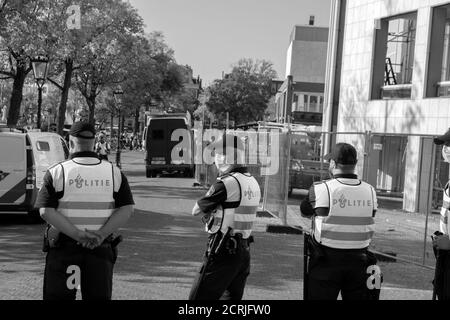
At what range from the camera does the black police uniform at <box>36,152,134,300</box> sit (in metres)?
4.49

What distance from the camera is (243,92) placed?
68.7 metres

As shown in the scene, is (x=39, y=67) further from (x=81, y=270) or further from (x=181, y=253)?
(x=81, y=270)

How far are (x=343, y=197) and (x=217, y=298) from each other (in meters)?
1.24

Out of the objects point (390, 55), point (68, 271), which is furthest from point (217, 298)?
point (390, 55)

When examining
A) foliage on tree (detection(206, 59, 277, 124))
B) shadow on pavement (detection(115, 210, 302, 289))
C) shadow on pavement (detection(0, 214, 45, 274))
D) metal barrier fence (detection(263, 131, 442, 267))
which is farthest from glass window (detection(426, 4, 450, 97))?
foliage on tree (detection(206, 59, 277, 124))

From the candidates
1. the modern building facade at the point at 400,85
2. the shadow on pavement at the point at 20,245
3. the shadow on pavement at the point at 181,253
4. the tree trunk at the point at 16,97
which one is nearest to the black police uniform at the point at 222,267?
the shadow on pavement at the point at 181,253

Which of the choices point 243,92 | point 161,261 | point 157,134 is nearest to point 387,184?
point 161,261

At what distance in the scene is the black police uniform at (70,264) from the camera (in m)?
4.49

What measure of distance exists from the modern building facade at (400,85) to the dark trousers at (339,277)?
9.33 m

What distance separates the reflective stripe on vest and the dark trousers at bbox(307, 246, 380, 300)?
5.26ft

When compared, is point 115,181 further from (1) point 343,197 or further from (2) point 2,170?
(2) point 2,170

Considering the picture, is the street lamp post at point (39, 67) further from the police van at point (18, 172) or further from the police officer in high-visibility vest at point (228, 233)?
the police officer in high-visibility vest at point (228, 233)

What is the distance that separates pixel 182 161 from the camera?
98.9ft

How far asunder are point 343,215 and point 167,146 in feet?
83.1
